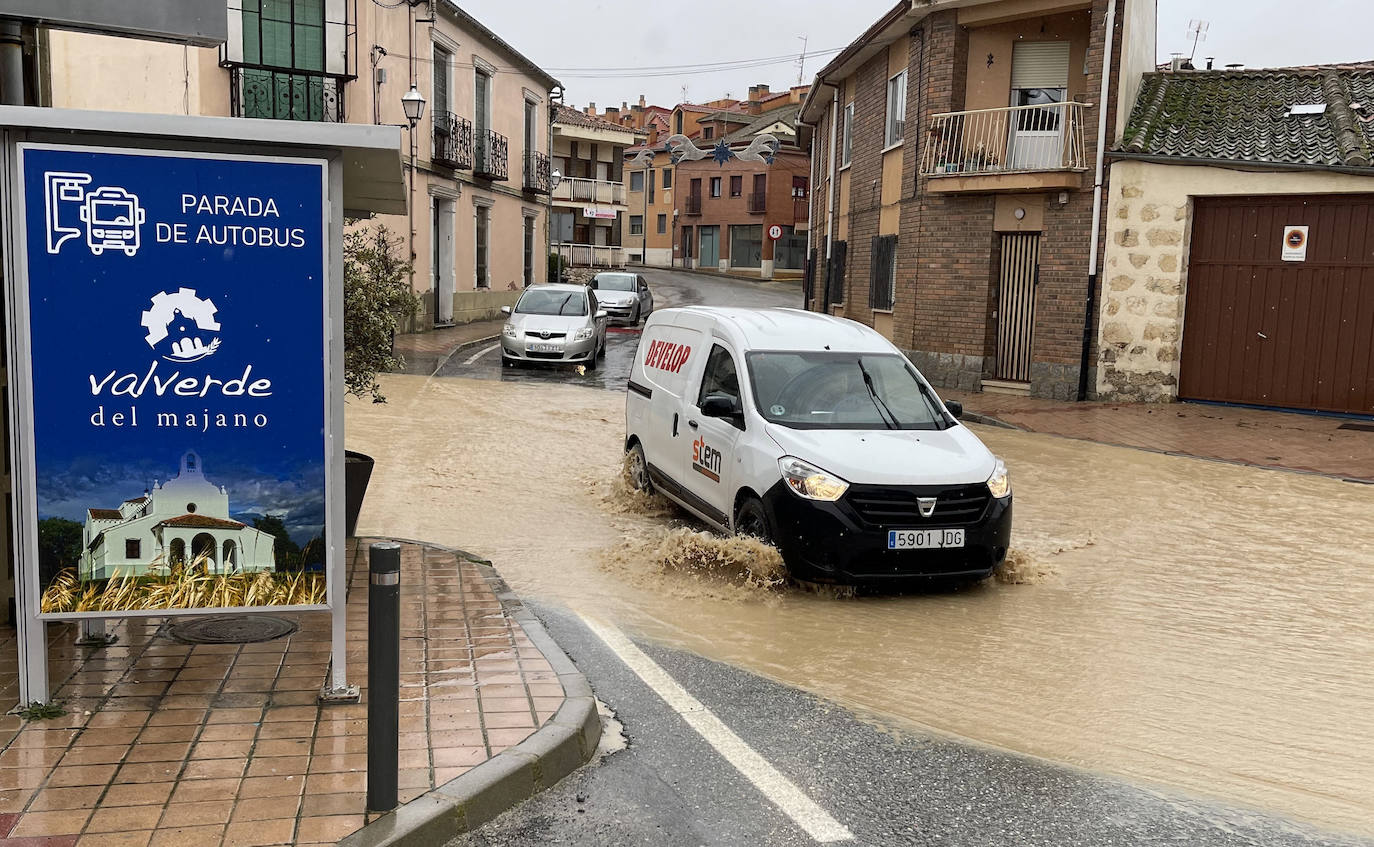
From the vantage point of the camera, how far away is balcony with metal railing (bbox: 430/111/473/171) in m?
27.7

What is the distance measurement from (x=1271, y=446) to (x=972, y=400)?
16.4 ft

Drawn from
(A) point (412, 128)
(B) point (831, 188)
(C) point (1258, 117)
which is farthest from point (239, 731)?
(B) point (831, 188)

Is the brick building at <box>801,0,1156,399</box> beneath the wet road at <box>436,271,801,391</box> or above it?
above

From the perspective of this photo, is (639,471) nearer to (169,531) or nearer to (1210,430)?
(169,531)

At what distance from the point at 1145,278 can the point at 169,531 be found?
52.5 ft

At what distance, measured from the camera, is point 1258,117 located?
1836 cm

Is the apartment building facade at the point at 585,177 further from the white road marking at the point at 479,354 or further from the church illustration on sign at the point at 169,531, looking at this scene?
the church illustration on sign at the point at 169,531

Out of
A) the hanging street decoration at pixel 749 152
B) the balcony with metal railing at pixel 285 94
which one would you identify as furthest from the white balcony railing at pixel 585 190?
the balcony with metal railing at pixel 285 94

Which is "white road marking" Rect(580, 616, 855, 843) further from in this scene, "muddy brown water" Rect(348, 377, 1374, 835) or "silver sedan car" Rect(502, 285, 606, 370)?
"silver sedan car" Rect(502, 285, 606, 370)

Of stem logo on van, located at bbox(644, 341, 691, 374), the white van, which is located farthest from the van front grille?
stem logo on van, located at bbox(644, 341, 691, 374)

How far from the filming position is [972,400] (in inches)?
727

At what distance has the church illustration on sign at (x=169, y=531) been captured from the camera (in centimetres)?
466

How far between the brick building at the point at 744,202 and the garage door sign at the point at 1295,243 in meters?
39.2

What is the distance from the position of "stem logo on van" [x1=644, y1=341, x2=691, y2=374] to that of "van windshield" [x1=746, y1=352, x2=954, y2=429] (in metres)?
1.11
